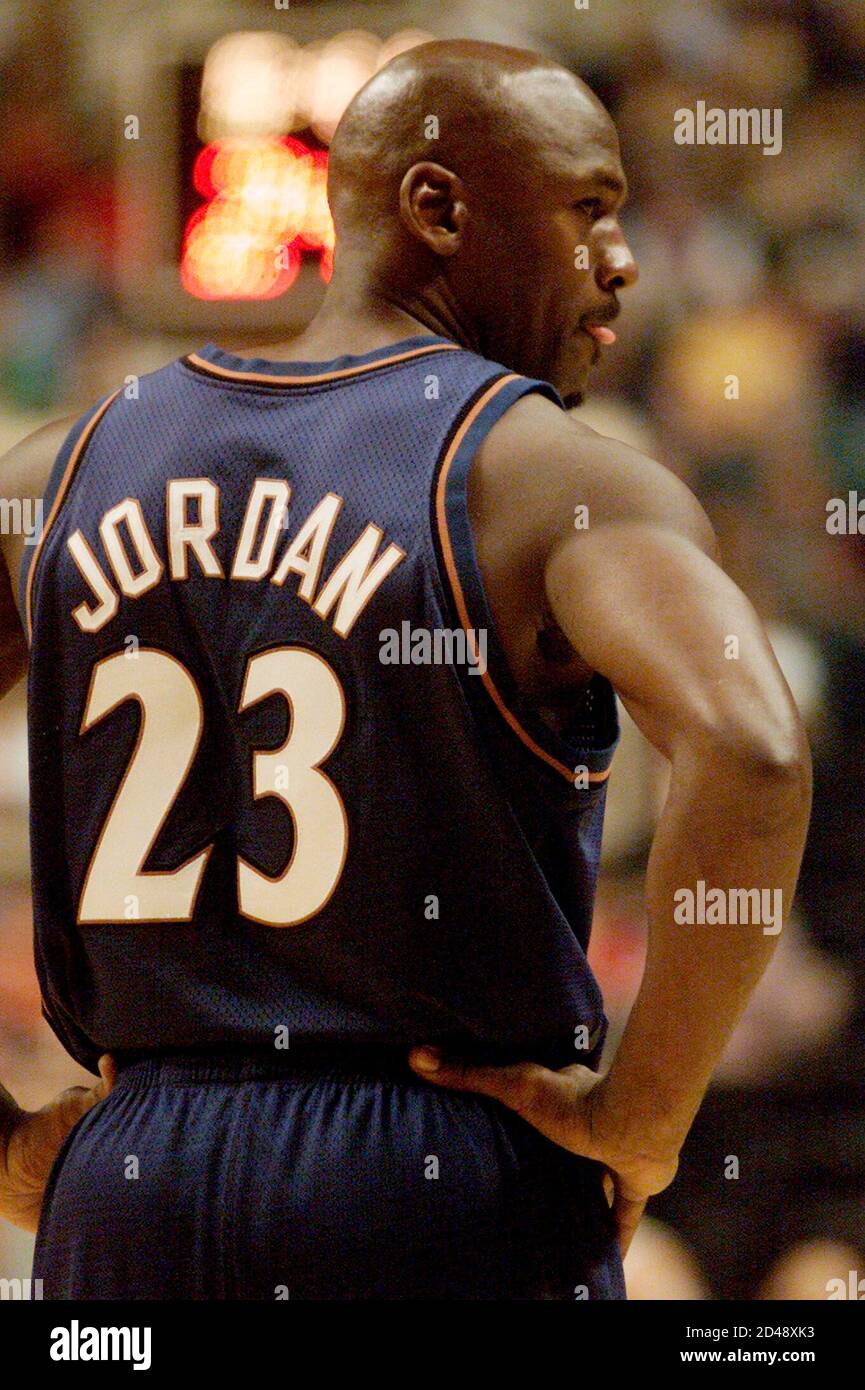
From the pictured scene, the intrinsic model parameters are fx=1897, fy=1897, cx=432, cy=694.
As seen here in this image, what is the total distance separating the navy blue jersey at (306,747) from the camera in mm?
1339

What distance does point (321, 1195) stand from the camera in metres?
1.33

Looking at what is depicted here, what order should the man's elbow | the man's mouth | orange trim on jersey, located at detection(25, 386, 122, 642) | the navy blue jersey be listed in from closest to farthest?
the man's elbow
the navy blue jersey
orange trim on jersey, located at detection(25, 386, 122, 642)
the man's mouth

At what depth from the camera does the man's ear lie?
149 cm

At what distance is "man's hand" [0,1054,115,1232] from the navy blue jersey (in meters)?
0.13

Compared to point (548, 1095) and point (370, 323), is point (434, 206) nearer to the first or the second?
point (370, 323)

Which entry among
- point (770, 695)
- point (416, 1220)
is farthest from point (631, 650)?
point (416, 1220)

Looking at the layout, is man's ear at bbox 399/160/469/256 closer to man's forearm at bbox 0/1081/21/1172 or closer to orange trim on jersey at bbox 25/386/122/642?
orange trim on jersey at bbox 25/386/122/642

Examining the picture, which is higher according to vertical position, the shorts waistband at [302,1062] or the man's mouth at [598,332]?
the man's mouth at [598,332]

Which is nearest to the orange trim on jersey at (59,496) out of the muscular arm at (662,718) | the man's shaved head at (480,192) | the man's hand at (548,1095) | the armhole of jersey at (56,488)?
the armhole of jersey at (56,488)

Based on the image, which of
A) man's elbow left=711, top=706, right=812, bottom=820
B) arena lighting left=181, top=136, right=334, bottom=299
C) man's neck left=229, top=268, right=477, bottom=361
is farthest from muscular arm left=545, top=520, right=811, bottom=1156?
arena lighting left=181, top=136, right=334, bottom=299

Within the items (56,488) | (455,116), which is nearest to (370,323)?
(455,116)

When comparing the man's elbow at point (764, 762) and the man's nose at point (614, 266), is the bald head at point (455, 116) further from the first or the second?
the man's elbow at point (764, 762)

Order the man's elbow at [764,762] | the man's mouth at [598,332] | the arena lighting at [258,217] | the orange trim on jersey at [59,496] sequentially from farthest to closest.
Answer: the arena lighting at [258,217]
the man's mouth at [598,332]
the orange trim on jersey at [59,496]
the man's elbow at [764,762]

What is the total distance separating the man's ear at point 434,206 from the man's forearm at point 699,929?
1.64 ft
